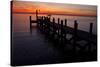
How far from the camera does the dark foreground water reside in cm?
210

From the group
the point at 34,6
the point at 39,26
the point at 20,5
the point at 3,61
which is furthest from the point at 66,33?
the point at 3,61

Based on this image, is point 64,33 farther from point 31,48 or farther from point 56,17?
point 31,48

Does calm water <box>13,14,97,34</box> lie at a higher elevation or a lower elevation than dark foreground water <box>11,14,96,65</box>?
higher

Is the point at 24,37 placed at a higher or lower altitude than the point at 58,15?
lower

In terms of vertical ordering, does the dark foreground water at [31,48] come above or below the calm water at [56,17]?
below

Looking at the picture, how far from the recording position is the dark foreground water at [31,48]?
2100 millimetres

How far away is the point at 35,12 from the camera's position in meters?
2.19

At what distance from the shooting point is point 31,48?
2170mm

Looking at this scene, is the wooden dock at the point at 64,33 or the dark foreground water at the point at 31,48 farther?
the wooden dock at the point at 64,33

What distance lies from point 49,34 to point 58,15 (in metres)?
0.29

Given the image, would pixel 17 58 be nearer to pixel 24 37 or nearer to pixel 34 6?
pixel 24 37

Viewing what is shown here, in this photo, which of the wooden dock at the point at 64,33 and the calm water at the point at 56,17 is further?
the wooden dock at the point at 64,33

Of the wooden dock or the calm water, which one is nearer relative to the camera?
the calm water

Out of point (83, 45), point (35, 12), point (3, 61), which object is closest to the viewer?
point (3, 61)
